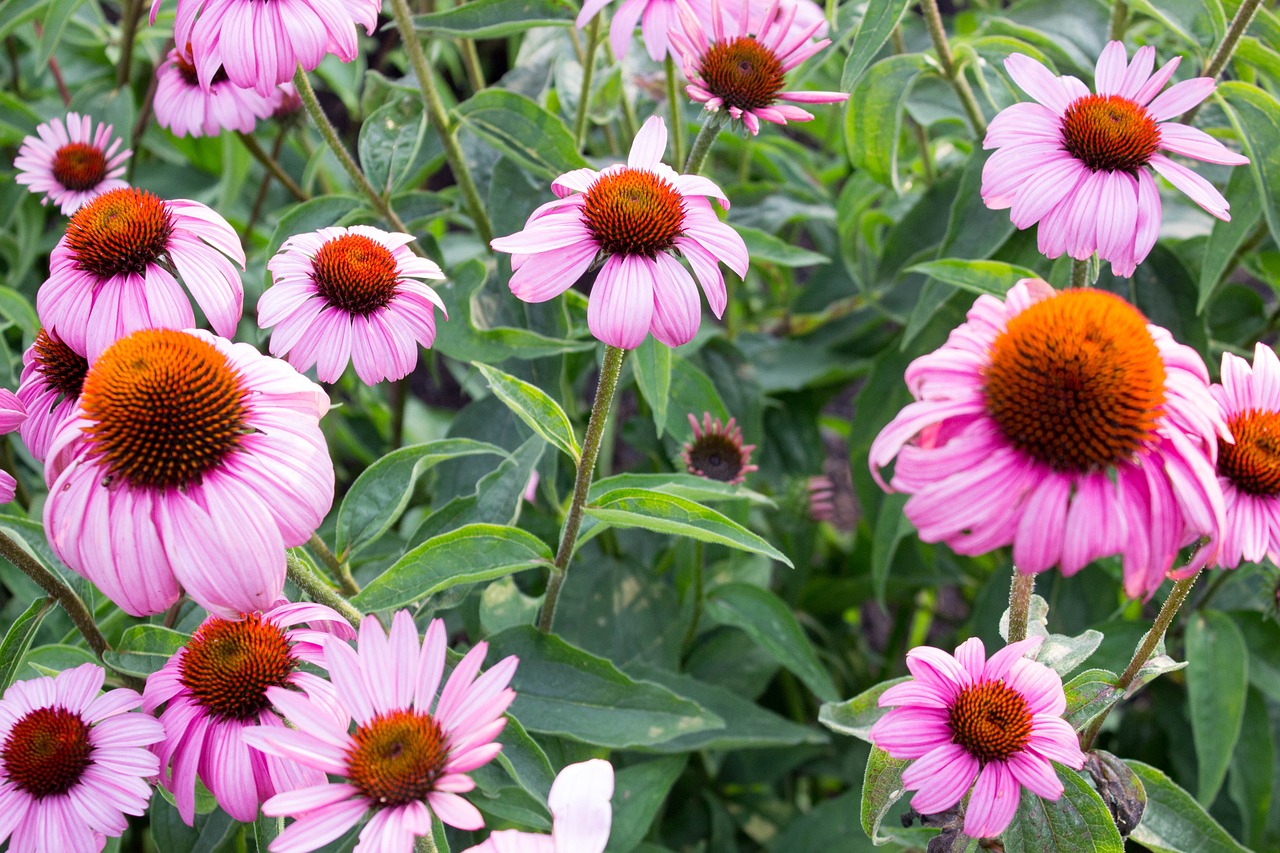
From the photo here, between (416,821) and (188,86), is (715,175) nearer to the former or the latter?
(188,86)

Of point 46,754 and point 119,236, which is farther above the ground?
point 119,236

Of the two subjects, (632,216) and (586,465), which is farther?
(586,465)

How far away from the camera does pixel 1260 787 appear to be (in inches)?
62.2

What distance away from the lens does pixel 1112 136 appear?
1.04 meters

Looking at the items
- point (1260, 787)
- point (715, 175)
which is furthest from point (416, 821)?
point (715, 175)

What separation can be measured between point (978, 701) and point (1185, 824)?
0.39 meters

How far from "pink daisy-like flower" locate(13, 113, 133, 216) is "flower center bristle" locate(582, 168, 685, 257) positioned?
90 cm

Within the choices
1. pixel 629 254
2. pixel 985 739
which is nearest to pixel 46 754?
pixel 629 254

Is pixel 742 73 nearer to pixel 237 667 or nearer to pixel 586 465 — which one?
pixel 586 465

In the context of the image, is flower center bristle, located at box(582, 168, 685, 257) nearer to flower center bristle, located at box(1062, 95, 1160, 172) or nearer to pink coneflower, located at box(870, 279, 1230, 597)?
pink coneflower, located at box(870, 279, 1230, 597)

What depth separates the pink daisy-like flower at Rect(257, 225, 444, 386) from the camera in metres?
1.00

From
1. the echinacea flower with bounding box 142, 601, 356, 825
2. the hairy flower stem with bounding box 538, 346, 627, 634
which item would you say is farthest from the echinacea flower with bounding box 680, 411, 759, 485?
the echinacea flower with bounding box 142, 601, 356, 825

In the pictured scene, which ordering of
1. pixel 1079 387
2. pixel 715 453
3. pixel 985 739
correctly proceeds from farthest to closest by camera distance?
pixel 715 453 → pixel 985 739 → pixel 1079 387

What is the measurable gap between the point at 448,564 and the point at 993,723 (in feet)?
1.62
